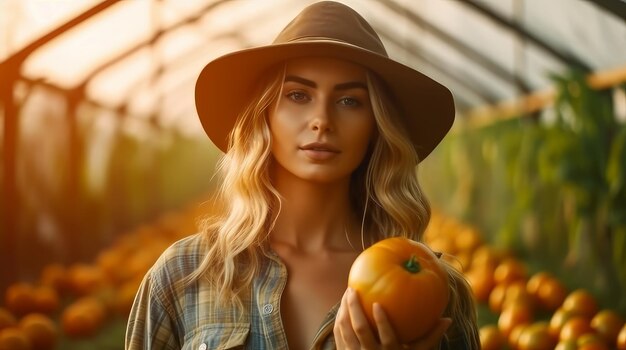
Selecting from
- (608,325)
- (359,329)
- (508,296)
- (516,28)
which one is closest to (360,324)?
(359,329)

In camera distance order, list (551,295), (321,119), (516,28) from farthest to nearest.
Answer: (516,28), (551,295), (321,119)

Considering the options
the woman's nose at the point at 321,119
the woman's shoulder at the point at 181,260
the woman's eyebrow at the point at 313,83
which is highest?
the woman's eyebrow at the point at 313,83

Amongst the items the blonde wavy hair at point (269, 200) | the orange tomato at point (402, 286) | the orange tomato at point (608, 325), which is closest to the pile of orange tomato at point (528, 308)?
the orange tomato at point (608, 325)

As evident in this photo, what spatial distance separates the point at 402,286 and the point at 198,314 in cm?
39

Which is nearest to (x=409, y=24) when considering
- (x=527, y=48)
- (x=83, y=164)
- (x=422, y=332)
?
(x=527, y=48)

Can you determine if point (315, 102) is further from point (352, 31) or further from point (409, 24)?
point (409, 24)

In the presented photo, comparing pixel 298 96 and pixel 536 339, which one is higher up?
pixel 298 96

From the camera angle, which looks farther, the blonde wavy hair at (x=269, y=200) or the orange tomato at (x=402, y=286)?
the blonde wavy hair at (x=269, y=200)

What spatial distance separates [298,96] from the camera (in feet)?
4.17

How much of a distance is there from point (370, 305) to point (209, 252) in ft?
1.16

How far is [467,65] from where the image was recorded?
279 cm

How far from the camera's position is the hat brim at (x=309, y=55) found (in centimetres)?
125

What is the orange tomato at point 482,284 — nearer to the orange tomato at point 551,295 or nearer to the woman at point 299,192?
the orange tomato at point 551,295

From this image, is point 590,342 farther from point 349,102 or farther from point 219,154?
point 219,154
